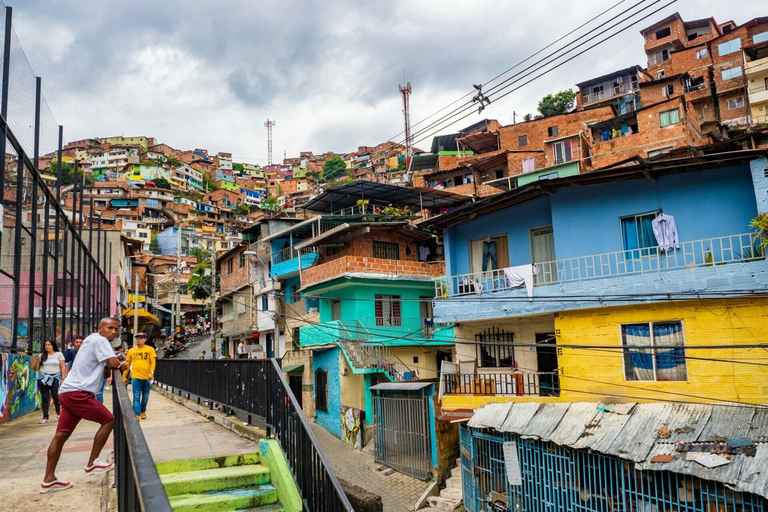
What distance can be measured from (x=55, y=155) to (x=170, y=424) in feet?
40.0

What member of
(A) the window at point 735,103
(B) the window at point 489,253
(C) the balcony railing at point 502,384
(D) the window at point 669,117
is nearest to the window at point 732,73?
(A) the window at point 735,103

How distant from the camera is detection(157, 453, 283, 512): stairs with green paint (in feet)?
18.1

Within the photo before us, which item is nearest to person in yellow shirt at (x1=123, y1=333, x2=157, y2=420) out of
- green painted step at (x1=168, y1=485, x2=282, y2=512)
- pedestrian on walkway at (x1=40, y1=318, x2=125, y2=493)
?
pedestrian on walkway at (x1=40, y1=318, x2=125, y2=493)

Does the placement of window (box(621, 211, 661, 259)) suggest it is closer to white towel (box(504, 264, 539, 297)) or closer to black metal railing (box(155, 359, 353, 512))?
white towel (box(504, 264, 539, 297))

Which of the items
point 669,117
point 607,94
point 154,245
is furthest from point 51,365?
point 154,245

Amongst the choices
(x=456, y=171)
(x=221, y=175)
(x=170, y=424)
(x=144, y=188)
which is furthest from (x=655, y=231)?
(x=221, y=175)

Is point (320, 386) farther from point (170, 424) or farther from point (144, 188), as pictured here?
point (144, 188)

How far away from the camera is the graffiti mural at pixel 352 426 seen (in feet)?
77.5

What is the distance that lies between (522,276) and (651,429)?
5786mm

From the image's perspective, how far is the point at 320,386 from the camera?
2820cm

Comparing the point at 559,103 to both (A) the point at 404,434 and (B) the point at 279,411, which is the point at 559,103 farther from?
(B) the point at 279,411

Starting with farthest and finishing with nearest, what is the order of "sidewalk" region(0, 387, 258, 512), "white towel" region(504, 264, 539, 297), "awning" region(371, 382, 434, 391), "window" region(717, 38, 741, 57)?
"window" region(717, 38, 741, 57)
"awning" region(371, 382, 434, 391)
"white towel" region(504, 264, 539, 297)
"sidewalk" region(0, 387, 258, 512)

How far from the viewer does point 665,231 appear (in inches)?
593

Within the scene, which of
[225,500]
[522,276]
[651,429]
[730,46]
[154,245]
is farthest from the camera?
[154,245]
